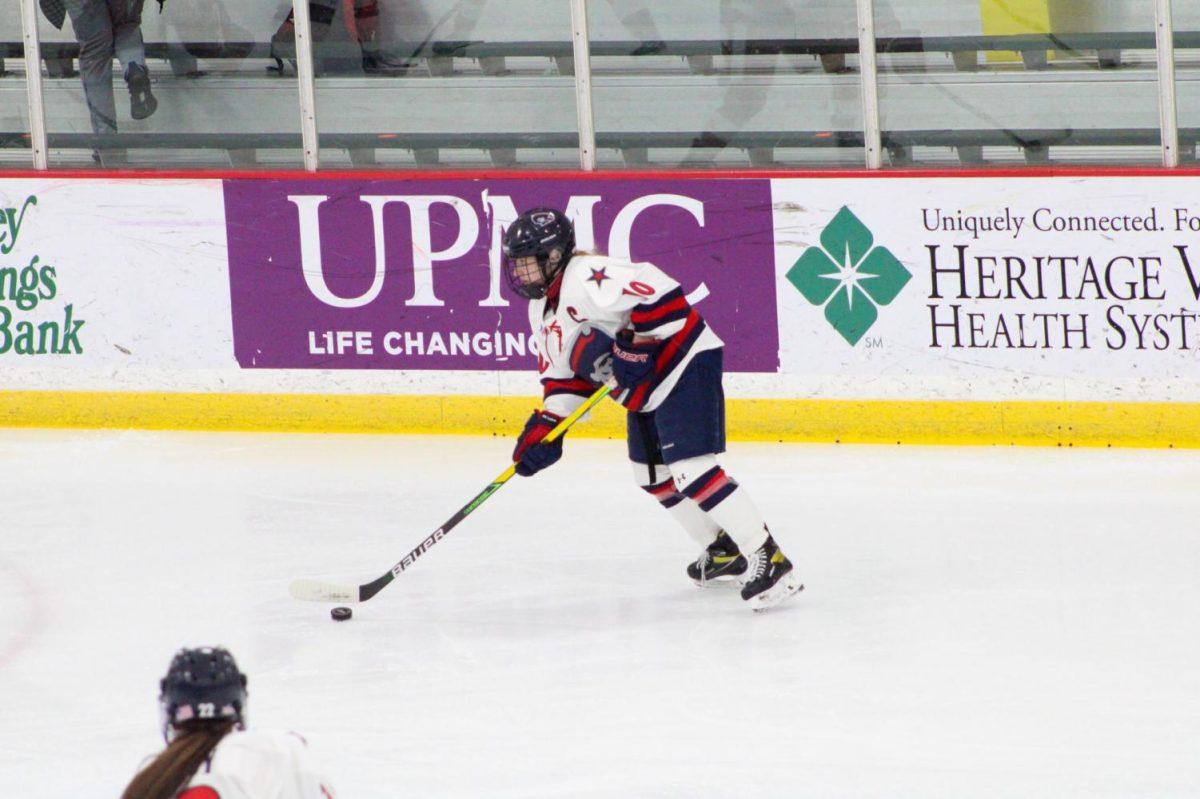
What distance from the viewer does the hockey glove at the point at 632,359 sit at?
4176mm

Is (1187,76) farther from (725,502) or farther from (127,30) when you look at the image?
(127,30)

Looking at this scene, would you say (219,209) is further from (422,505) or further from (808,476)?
(808,476)

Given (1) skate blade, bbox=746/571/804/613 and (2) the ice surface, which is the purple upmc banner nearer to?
(2) the ice surface

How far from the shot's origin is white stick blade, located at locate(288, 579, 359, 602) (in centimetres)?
439

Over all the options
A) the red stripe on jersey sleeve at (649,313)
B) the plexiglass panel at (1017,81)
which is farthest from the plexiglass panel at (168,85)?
the red stripe on jersey sleeve at (649,313)

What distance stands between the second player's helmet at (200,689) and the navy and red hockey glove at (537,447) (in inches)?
92.2

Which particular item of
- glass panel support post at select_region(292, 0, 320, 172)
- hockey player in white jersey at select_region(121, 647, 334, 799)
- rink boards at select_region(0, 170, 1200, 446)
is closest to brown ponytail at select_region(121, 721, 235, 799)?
hockey player in white jersey at select_region(121, 647, 334, 799)

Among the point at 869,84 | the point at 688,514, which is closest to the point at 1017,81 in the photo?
the point at 869,84

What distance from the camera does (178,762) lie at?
6.01 feet

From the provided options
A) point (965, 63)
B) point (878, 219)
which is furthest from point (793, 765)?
point (965, 63)

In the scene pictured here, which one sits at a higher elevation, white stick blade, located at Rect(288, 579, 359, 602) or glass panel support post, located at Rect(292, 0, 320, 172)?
glass panel support post, located at Rect(292, 0, 320, 172)

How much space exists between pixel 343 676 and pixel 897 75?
310 cm

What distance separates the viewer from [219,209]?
657cm

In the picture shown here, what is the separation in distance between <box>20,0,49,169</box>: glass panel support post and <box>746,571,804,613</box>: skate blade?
3724 millimetres
